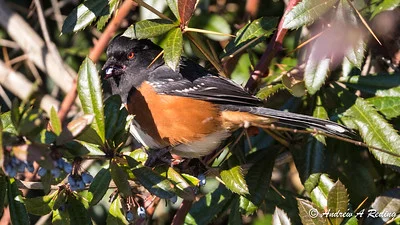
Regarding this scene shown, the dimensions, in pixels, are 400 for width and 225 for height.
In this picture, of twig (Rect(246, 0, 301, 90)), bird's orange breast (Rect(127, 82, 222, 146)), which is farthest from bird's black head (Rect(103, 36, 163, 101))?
twig (Rect(246, 0, 301, 90))

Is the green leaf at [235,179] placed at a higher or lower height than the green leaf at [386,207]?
higher

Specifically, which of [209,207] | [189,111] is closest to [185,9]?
[189,111]

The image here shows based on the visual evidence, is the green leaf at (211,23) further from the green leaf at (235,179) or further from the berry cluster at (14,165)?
the berry cluster at (14,165)

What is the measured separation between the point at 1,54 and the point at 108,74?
125 cm

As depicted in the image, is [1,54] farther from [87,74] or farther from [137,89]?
[87,74]

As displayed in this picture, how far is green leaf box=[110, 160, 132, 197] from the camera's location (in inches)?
77.1

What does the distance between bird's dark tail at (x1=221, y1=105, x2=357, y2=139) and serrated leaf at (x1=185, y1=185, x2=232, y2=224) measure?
34 centimetres

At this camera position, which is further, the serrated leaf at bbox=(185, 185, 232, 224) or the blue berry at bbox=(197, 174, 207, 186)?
the serrated leaf at bbox=(185, 185, 232, 224)

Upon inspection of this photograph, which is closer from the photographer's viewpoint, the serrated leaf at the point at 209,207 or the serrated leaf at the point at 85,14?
the serrated leaf at the point at 85,14

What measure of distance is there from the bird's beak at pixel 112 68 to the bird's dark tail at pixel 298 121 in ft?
1.61

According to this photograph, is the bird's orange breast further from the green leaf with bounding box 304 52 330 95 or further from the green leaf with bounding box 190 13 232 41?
the green leaf with bounding box 190 13 232 41

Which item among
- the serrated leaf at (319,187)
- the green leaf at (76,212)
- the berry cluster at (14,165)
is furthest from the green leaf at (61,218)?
the serrated leaf at (319,187)

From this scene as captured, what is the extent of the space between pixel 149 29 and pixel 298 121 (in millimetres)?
647

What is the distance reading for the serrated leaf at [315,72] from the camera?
2348 mm
